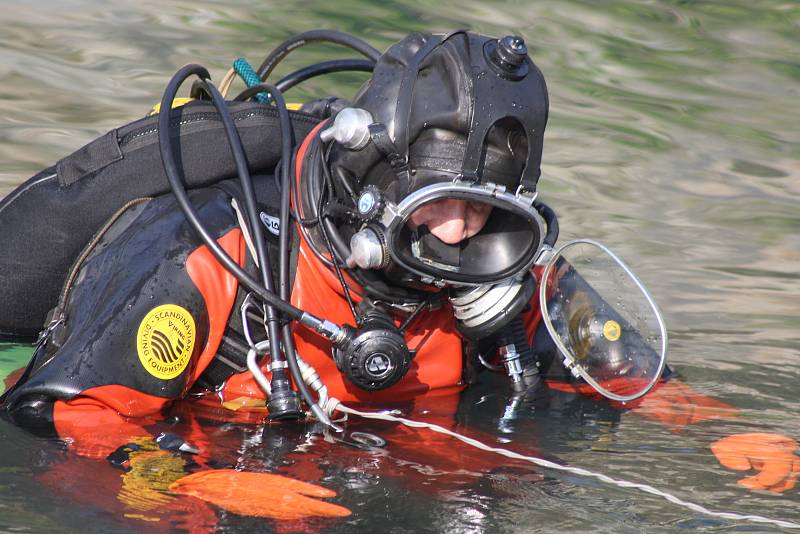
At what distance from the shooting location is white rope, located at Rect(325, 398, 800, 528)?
258 cm

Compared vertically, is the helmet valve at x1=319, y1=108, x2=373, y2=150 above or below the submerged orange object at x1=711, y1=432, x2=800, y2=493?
above

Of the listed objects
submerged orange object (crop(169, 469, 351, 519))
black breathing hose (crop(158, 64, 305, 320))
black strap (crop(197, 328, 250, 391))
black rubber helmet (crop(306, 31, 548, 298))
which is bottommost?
submerged orange object (crop(169, 469, 351, 519))

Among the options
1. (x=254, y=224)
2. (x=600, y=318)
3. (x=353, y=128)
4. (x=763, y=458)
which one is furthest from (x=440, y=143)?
(x=763, y=458)

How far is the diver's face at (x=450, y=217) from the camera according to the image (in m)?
2.89

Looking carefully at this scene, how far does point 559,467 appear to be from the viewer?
2.85 metres

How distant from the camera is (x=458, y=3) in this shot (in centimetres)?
841

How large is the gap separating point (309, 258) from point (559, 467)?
84 cm

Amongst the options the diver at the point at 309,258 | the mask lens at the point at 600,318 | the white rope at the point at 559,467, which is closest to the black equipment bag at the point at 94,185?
the diver at the point at 309,258

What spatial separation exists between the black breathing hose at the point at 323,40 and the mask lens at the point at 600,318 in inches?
35.5

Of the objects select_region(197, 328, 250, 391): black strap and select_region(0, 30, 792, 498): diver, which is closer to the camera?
select_region(0, 30, 792, 498): diver

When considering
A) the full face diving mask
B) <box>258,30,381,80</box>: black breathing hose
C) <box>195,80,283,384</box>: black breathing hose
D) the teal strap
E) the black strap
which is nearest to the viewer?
the full face diving mask

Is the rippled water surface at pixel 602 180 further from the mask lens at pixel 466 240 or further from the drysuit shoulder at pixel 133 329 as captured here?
the mask lens at pixel 466 240

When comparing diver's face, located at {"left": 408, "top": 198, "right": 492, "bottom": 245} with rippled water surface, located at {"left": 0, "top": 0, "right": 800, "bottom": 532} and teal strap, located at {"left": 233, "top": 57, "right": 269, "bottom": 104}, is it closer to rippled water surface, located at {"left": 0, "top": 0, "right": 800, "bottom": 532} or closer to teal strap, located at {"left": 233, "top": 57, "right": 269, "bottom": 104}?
rippled water surface, located at {"left": 0, "top": 0, "right": 800, "bottom": 532}

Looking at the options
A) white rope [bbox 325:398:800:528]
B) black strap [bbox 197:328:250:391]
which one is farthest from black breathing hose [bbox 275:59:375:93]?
white rope [bbox 325:398:800:528]
